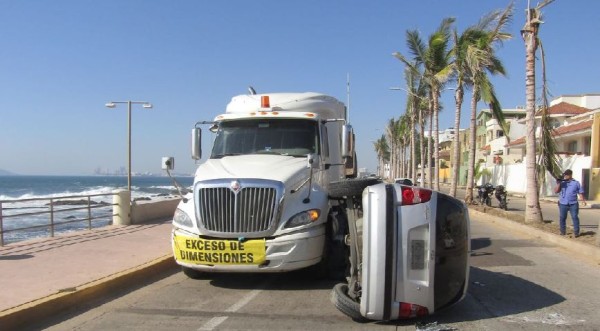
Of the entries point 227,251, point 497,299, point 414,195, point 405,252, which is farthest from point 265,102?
point 405,252

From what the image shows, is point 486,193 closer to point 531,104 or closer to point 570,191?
point 531,104

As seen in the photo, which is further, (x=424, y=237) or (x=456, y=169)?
(x=456, y=169)

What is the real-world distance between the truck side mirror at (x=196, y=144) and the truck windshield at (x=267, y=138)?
0.38m

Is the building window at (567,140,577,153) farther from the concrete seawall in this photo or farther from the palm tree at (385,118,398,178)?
the palm tree at (385,118,398,178)

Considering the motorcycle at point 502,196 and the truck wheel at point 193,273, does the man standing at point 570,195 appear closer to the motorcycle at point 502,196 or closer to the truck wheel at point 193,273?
the truck wheel at point 193,273

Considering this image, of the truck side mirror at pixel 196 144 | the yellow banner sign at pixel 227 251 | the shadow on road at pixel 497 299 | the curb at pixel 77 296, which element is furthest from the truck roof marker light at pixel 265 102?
the shadow on road at pixel 497 299

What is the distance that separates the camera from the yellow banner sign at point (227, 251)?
24.2 feet

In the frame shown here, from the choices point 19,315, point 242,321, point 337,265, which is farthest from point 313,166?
point 19,315

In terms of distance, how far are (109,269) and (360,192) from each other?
4388 millimetres

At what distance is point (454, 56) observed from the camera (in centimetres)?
2712

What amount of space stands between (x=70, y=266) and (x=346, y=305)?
495cm

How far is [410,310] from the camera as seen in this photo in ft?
18.7

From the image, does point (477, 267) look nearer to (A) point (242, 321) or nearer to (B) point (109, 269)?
(A) point (242, 321)

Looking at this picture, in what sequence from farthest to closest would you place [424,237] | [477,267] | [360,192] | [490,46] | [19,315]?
[490,46], [477,267], [360,192], [19,315], [424,237]
